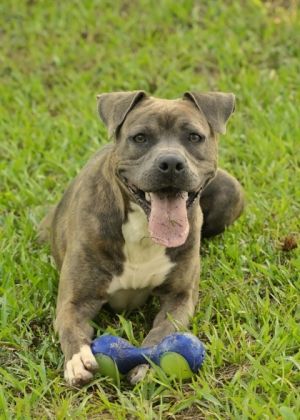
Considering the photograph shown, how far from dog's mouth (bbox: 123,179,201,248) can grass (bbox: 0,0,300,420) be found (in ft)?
1.79

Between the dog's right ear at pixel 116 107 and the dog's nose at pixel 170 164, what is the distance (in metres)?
0.48

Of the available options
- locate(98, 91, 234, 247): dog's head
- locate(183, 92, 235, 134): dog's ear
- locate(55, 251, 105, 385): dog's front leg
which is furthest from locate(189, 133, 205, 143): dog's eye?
locate(55, 251, 105, 385): dog's front leg

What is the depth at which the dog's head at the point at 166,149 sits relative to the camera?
4.73 metres

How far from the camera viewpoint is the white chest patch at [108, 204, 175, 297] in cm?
499

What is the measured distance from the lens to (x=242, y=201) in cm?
625

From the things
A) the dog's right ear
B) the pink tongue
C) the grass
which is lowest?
the grass

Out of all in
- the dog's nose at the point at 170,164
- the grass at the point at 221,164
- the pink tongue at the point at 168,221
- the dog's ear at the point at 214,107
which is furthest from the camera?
the dog's ear at the point at 214,107

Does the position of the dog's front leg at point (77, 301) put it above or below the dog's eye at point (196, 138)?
below

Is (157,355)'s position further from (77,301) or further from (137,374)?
(77,301)

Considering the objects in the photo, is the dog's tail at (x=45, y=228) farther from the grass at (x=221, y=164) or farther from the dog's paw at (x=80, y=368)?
the dog's paw at (x=80, y=368)

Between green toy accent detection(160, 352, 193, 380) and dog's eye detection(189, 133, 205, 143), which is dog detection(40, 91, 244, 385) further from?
green toy accent detection(160, 352, 193, 380)

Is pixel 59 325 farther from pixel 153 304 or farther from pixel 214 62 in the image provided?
pixel 214 62

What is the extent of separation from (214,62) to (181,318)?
4.31m

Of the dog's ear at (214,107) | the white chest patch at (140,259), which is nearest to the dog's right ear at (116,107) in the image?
the dog's ear at (214,107)
